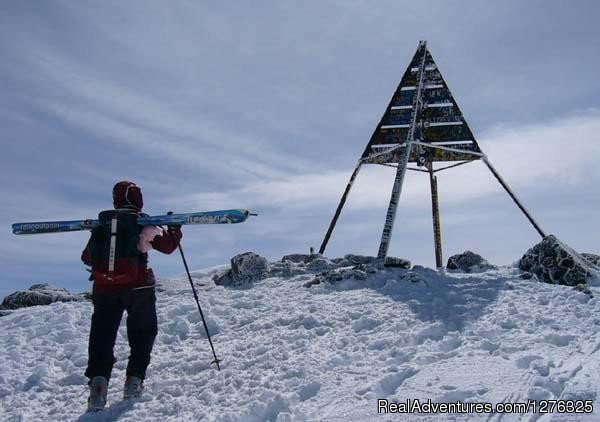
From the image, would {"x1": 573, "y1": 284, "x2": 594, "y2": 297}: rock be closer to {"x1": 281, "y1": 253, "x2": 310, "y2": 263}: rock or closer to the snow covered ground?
the snow covered ground

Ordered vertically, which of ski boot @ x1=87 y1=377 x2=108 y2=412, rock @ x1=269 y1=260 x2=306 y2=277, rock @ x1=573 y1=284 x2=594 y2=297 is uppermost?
rock @ x1=269 y1=260 x2=306 y2=277

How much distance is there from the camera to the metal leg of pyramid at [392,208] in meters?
10.9

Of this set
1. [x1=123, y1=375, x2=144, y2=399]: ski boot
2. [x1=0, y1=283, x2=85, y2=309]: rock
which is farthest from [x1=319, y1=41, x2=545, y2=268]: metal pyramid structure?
[x1=123, y1=375, x2=144, y2=399]: ski boot

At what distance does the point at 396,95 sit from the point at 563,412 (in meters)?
9.45

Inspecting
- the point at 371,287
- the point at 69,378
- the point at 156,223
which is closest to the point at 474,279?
the point at 371,287

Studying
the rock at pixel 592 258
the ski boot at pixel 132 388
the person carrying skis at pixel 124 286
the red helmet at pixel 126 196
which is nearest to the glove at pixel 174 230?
the person carrying skis at pixel 124 286

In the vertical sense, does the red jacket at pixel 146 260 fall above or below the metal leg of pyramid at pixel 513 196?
below

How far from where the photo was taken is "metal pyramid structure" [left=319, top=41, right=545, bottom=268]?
12.2 meters

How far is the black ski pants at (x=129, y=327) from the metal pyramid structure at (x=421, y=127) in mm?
6876

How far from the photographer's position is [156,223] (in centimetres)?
637

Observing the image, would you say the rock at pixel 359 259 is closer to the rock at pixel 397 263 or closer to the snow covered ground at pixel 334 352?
the rock at pixel 397 263

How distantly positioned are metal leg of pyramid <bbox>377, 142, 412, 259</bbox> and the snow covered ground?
1.12m

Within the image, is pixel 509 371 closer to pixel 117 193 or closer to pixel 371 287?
pixel 371 287

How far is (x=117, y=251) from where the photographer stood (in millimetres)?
6203
